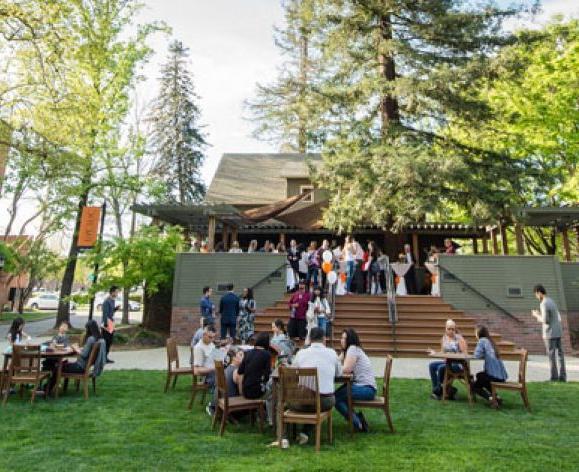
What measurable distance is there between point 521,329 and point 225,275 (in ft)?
32.2

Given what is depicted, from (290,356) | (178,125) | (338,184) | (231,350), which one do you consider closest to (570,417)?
(290,356)

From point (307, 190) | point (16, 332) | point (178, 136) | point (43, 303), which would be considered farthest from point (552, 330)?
point (43, 303)

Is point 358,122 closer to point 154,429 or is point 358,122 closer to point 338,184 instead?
point 338,184

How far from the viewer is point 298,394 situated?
5031mm

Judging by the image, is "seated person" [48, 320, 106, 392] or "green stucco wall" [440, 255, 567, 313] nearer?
"seated person" [48, 320, 106, 392]

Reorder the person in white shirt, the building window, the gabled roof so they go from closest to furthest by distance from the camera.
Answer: the person in white shirt < the building window < the gabled roof

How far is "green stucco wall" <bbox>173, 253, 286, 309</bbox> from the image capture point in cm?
1472

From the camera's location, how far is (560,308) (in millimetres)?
13820

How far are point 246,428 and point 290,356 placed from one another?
1.56m

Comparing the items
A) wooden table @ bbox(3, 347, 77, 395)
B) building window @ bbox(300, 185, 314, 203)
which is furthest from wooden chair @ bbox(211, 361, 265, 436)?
building window @ bbox(300, 185, 314, 203)

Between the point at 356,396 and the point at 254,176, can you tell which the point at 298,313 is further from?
the point at 254,176

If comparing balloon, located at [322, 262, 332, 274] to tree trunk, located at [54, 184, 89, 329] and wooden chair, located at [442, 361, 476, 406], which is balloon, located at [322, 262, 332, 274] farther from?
tree trunk, located at [54, 184, 89, 329]

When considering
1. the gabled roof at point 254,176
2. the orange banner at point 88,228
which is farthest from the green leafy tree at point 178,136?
the orange banner at point 88,228

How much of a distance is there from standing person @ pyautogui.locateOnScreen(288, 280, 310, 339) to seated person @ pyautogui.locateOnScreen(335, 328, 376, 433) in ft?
20.7
